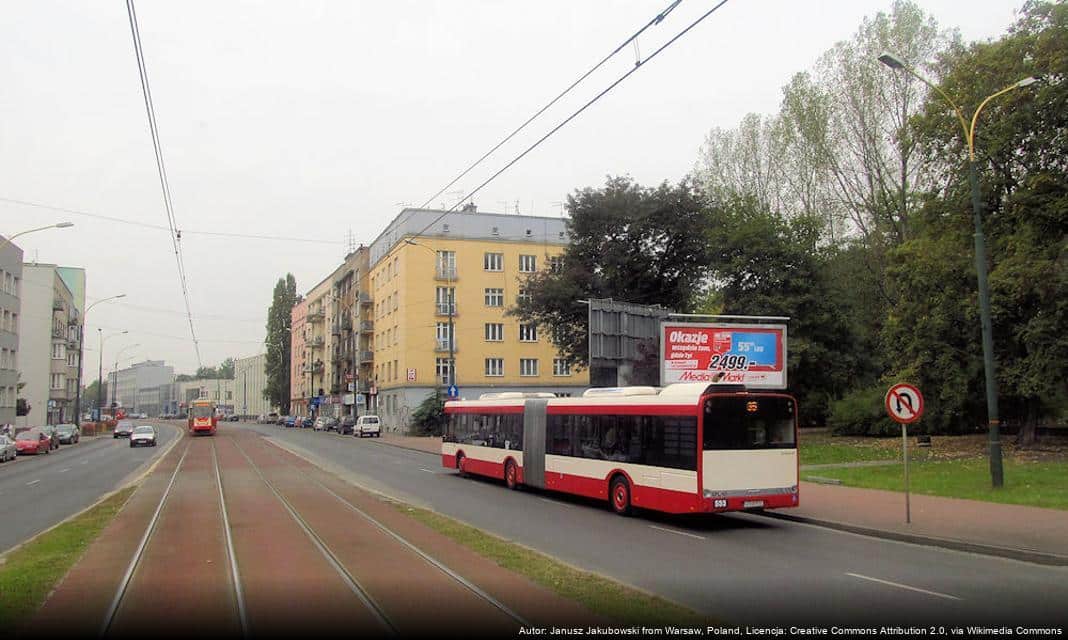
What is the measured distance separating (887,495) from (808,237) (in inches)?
889

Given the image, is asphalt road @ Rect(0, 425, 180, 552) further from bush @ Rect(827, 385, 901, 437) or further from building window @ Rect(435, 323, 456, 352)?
bush @ Rect(827, 385, 901, 437)

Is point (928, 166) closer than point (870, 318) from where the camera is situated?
Yes

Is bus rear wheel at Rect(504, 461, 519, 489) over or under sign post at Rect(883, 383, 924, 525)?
under

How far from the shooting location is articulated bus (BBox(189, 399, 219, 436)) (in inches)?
2564

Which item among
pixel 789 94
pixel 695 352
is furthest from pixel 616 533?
pixel 789 94

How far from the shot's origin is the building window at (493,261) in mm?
67438

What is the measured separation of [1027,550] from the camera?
11586mm

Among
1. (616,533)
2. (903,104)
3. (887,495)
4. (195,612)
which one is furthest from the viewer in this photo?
(903,104)

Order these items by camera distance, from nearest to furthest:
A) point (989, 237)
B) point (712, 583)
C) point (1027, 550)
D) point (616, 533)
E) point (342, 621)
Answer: point (342, 621) < point (712, 583) < point (1027, 550) < point (616, 533) < point (989, 237)

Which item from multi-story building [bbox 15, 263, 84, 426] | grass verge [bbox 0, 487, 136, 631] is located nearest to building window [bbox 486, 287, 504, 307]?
multi-story building [bbox 15, 263, 84, 426]

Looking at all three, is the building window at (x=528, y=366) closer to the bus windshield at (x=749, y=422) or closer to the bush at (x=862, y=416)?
the bush at (x=862, y=416)

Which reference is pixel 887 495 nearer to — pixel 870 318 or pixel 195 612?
pixel 195 612

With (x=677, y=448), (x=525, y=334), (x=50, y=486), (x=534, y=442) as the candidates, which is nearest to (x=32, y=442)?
(x=50, y=486)

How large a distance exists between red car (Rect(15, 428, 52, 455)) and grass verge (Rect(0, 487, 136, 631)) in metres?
32.4
